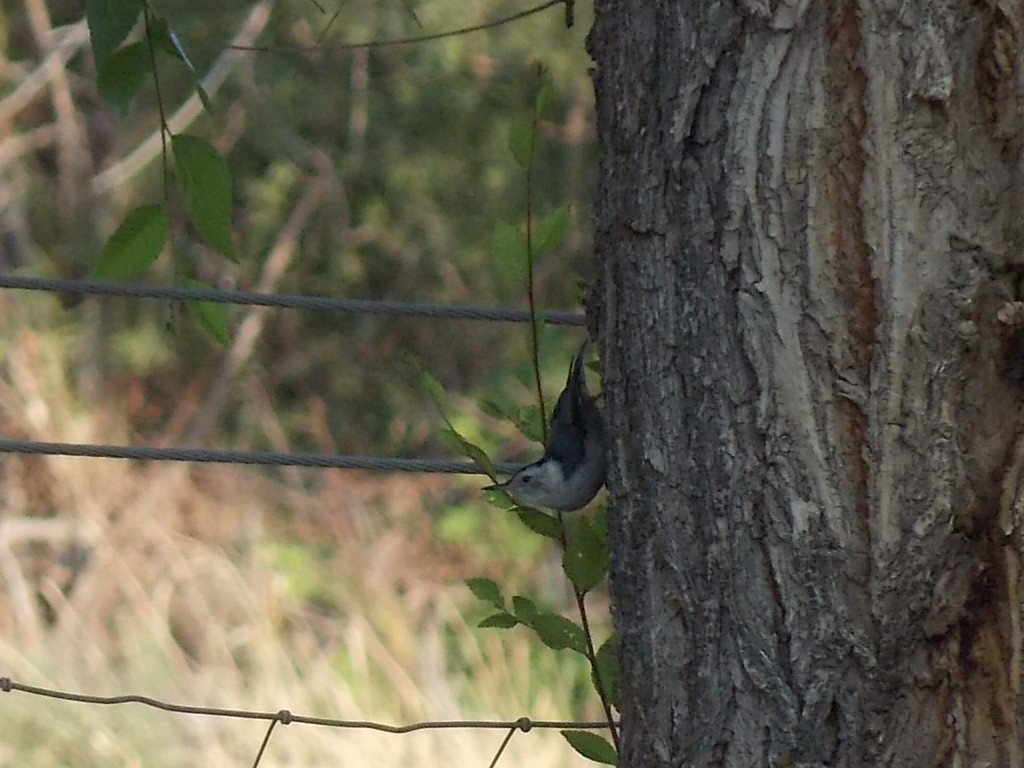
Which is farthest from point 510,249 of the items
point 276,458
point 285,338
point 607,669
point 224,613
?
point 285,338

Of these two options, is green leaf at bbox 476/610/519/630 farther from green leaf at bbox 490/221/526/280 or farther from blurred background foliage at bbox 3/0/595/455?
blurred background foliage at bbox 3/0/595/455

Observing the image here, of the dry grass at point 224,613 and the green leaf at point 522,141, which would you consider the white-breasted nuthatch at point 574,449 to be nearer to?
the green leaf at point 522,141

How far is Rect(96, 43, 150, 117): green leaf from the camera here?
1268mm

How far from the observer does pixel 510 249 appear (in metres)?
→ 1.22

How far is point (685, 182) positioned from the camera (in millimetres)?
945

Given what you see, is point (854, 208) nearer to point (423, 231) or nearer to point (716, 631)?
point (716, 631)

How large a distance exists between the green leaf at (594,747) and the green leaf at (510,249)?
42 centimetres

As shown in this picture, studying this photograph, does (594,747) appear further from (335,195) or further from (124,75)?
(335,195)

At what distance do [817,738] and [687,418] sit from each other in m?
0.23

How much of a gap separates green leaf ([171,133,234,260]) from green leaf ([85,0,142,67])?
10 centimetres

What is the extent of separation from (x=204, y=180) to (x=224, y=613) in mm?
3405

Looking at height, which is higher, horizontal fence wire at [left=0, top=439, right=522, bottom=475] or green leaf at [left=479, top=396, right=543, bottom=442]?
green leaf at [left=479, top=396, right=543, bottom=442]

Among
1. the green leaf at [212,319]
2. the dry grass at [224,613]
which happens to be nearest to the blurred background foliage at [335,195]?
the dry grass at [224,613]

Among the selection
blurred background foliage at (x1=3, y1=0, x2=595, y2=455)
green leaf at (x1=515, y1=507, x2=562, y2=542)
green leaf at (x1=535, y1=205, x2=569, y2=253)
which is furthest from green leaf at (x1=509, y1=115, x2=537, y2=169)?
blurred background foliage at (x1=3, y1=0, x2=595, y2=455)
